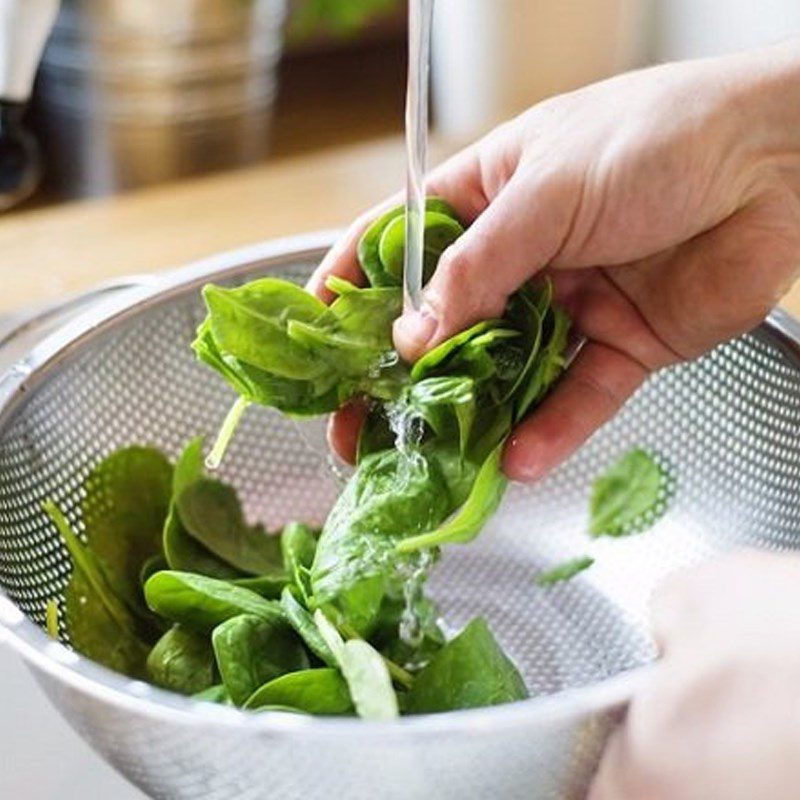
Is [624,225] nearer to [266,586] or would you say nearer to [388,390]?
[388,390]

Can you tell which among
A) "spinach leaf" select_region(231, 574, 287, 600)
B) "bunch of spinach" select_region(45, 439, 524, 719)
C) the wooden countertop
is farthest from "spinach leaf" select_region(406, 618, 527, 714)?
the wooden countertop

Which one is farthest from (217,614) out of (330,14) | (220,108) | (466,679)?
(330,14)

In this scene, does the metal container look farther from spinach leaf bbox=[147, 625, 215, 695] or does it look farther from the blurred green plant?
spinach leaf bbox=[147, 625, 215, 695]

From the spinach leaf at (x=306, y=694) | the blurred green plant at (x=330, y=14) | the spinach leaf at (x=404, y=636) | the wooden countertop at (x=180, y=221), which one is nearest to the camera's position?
the spinach leaf at (x=306, y=694)

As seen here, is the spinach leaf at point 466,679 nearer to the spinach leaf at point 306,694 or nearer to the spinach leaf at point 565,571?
the spinach leaf at point 306,694

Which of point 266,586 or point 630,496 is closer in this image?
point 266,586

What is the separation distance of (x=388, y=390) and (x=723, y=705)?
0.24 metres

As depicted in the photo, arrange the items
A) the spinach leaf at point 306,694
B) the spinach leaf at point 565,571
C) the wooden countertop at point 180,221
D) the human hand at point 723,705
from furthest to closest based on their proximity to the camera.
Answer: the wooden countertop at point 180,221
the spinach leaf at point 565,571
the spinach leaf at point 306,694
the human hand at point 723,705

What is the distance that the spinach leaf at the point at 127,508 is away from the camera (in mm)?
824

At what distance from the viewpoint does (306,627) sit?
0.70 meters

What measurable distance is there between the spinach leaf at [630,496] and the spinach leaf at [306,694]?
296 millimetres

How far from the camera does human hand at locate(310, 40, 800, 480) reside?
2.36 feet

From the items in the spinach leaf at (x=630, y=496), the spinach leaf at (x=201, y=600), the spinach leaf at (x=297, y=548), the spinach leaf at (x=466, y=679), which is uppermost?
the spinach leaf at (x=201, y=600)

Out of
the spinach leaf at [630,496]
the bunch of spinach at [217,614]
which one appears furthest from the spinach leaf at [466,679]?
the spinach leaf at [630,496]
